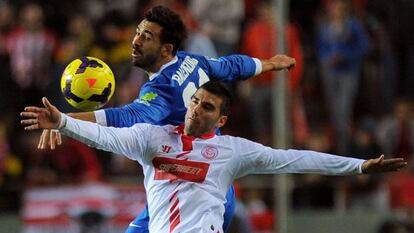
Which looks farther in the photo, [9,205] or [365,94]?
[365,94]

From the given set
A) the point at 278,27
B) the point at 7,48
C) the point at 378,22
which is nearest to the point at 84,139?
the point at 278,27

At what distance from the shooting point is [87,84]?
7988 mm

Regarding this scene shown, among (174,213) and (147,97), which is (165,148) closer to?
(174,213)

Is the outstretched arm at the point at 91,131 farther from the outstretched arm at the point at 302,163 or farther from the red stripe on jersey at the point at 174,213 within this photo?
the outstretched arm at the point at 302,163

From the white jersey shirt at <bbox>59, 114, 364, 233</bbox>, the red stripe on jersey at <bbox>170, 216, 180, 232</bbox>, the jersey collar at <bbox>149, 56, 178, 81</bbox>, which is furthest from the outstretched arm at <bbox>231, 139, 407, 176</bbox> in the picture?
the jersey collar at <bbox>149, 56, 178, 81</bbox>

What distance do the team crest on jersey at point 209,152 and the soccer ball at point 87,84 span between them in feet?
2.70

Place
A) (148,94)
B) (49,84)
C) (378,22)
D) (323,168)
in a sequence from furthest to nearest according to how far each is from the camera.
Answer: (378,22) → (49,84) → (148,94) → (323,168)

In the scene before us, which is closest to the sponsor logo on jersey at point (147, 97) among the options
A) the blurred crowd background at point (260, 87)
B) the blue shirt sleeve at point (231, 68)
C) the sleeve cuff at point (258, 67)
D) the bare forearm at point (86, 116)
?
the bare forearm at point (86, 116)

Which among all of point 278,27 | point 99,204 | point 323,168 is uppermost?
point 278,27

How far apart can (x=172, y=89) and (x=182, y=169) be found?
2.34 feet

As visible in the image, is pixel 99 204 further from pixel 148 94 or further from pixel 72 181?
pixel 148 94

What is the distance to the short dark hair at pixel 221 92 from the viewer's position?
25.3 feet

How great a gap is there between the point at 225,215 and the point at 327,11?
19.3 feet

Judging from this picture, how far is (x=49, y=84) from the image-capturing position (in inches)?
506
